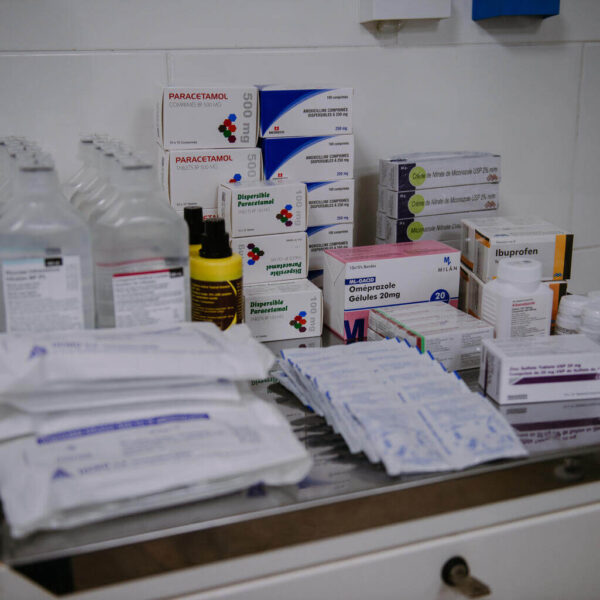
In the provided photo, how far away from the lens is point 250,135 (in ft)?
3.20

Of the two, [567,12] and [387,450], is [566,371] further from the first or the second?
[567,12]

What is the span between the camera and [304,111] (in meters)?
0.98

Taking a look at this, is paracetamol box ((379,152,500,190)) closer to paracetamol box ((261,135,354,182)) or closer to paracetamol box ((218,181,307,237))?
paracetamol box ((261,135,354,182))

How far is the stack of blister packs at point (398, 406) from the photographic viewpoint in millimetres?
654

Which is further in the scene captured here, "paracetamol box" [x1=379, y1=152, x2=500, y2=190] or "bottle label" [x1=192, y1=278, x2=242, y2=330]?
"paracetamol box" [x1=379, y1=152, x2=500, y2=190]

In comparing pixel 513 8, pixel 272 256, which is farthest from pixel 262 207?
pixel 513 8

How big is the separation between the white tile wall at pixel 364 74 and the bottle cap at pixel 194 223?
27 centimetres

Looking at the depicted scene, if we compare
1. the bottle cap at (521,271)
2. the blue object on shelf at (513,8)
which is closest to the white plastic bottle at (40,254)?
the bottle cap at (521,271)

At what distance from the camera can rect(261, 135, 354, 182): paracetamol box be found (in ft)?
3.23

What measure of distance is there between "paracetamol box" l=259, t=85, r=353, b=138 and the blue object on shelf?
37 cm

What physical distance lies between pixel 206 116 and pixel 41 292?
1.23ft

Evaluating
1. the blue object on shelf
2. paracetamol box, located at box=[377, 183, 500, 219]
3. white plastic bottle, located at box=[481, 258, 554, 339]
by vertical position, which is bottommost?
white plastic bottle, located at box=[481, 258, 554, 339]

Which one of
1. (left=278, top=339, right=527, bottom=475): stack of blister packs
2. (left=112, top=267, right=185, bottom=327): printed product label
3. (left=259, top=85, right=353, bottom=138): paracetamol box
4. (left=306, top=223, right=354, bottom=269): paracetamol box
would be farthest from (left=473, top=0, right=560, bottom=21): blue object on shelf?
(left=112, top=267, right=185, bottom=327): printed product label

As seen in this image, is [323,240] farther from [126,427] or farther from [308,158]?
[126,427]
